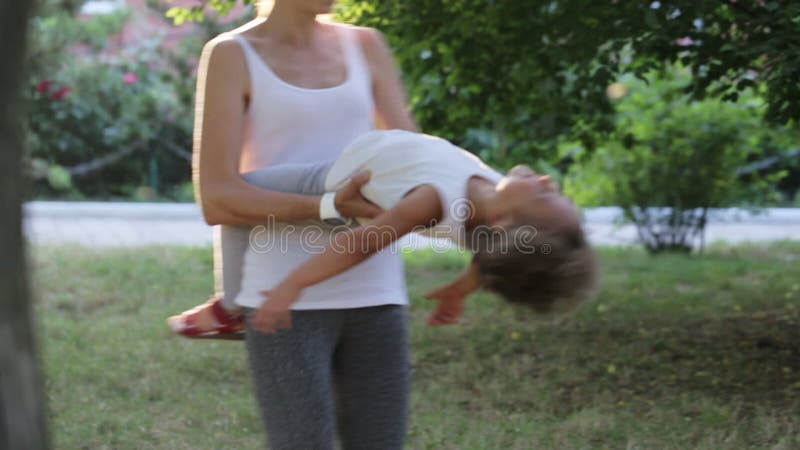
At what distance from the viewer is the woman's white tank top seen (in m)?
2.47

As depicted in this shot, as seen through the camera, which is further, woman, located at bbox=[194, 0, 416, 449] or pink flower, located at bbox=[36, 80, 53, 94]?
pink flower, located at bbox=[36, 80, 53, 94]

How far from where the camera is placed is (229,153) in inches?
96.2

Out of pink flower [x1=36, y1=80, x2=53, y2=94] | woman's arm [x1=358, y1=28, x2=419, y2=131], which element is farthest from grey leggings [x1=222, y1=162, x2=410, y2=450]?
pink flower [x1=36, y1=80, x2=53, y2=94]

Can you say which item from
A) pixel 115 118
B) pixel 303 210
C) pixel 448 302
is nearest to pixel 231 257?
pixel 303 210

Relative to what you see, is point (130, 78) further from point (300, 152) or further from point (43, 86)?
point (300, 152)

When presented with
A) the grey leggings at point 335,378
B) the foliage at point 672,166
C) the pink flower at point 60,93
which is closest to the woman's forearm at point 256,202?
the grey leggings at point 335,378

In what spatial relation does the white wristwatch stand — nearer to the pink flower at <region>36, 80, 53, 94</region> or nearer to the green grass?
the green grass

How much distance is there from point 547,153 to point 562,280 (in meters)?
5.74

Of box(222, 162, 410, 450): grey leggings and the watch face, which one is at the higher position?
the watch face

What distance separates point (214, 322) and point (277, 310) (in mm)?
312

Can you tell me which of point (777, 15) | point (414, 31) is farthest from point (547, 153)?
point (777, 15)

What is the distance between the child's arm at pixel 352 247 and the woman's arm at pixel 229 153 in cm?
11

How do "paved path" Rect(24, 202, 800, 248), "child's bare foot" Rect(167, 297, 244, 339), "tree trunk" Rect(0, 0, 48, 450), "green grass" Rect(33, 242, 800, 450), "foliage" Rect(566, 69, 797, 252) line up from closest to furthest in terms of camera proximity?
1. "tree trunk" Rect(0, 0, 48, 450)
2. "child's bare foot" Rect(167, 297, 244, 339)
3. "green grass" Rect(33, 242, 800, 450)
4. "foliage" Rect(566, 69, 797, 252)
5. "paved path" Rect(24, 202, 800, 248)

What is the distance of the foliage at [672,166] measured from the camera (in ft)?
33.0
